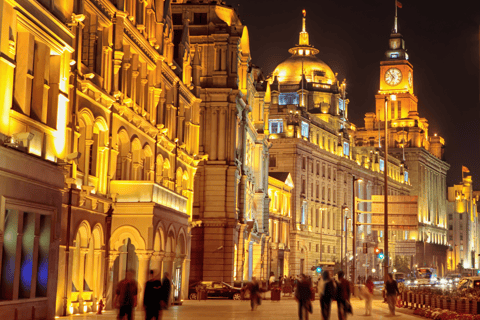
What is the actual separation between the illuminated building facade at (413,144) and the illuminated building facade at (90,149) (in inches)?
4792

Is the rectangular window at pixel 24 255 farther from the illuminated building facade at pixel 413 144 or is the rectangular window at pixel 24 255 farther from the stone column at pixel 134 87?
the illuminated building facade at pixel 413 144

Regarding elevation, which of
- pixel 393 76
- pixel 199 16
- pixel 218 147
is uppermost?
pixel 393 76

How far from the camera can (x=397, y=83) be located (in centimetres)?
18475

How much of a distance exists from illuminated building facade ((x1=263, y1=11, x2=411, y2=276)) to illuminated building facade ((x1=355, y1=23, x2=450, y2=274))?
1002 inches

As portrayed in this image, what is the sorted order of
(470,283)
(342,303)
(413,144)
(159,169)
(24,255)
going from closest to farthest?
1. (24,255)
2. (342,303)
3. (159,169)
4. (470,283)
5. (413,144)

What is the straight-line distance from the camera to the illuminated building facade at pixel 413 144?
173 metres

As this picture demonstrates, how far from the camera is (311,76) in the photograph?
133 m

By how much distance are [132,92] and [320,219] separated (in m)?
79.7

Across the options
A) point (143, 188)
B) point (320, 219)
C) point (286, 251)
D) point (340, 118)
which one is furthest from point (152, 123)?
point (340, 118)

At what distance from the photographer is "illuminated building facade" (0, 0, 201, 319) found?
72.7 feet

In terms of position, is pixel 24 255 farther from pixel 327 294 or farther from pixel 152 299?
pixel 327 294

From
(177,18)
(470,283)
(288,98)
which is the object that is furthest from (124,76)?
(288,98)

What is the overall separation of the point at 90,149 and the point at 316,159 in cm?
8414

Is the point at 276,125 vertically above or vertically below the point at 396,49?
below
